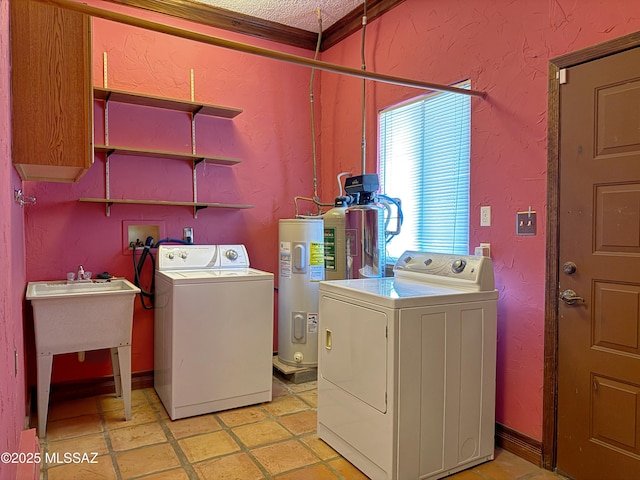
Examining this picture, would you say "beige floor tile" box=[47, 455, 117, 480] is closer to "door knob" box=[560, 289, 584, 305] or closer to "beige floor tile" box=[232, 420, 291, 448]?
"beige floor tile" box=[232, 420, 291, 448]

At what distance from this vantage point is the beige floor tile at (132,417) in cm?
273

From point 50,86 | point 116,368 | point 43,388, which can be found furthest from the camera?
point 116,368

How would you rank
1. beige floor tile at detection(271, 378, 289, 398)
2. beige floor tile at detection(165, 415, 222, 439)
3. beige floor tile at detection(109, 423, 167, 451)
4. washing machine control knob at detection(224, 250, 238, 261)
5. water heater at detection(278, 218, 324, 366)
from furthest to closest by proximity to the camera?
1. water heater at detection(278, 218, 324, 366)
2. washing machine control knob at detection(224, 250, 238, 261)
3. beige floor tile at detection(271, 378, 289, 398)
4. beige floor tile at detection(165, 415, 222, 439)
5. beige floor tile at detection(109, 423, 167, 451)

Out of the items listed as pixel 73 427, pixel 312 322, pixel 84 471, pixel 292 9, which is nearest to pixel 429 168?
pixel 312 322

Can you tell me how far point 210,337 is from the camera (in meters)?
2.84

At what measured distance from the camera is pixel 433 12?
2861mm

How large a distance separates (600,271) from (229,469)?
1.99m

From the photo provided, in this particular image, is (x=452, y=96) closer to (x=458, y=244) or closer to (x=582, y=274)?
(x=458, y=244)

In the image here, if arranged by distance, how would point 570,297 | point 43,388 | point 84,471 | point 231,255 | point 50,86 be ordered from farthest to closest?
point 231,255 → point 43,388 → point 84,471 → point 570,297 → point 50,86

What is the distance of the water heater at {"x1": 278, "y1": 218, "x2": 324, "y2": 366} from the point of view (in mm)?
3484

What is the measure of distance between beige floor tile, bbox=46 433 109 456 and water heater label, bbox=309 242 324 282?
68.5 inches

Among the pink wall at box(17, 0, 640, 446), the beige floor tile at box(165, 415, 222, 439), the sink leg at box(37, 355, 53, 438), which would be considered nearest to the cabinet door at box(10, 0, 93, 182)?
the pink wall at box(17, 0, 640, 446)

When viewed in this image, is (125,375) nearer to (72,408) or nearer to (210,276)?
(72,408)

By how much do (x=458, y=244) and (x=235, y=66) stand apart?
2.27 m
